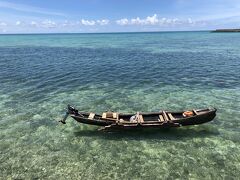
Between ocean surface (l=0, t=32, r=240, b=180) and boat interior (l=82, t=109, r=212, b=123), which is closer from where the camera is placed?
ocean surface (l=0, t=32, r=240, b=180)

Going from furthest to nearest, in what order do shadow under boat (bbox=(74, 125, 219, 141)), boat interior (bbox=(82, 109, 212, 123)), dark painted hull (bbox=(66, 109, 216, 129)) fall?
boat interior (bbox=(82, 109, 212, 123)) < shadow under boat (bbox=(74, 125, 219, 141)) < dark painted hull (bbox=(66, 109, 216, 129))

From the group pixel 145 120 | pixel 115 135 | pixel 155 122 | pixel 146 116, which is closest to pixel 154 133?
pixel 155 122

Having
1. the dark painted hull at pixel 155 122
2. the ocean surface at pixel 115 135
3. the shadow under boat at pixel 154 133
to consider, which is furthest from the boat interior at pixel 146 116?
the ocean surface at pixel 115 135

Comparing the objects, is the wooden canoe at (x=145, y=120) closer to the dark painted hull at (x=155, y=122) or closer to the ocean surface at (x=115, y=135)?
the dark painted hull at (x=155, y=122)

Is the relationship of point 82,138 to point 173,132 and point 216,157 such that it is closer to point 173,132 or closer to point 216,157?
point 173,132

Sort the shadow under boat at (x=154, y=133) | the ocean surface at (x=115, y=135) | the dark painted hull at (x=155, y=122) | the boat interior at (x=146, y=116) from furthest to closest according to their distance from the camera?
the boat interior at (x=146, y=116)
the shadow under boat at (x=154, y=133)
the dark painted hull at (x=155, y=122)
the ocean surface at (x=115, y=135)

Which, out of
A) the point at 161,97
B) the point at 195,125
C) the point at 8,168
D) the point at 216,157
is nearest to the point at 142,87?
the point at 161,97

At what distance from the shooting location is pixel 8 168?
15.6 metres

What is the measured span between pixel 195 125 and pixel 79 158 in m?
10.9

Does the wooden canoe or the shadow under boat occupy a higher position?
the wooden canoe

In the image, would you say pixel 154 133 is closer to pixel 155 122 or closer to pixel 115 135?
pixel 155 122

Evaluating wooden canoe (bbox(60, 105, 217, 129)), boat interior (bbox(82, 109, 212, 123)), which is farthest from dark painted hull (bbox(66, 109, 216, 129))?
boat interior (bbox(82, 109, 212, 123))

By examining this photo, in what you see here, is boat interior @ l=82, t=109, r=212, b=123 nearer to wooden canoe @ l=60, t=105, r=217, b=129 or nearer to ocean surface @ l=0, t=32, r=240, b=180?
wooden canoe @ l=60, t=105, r=217, b=129

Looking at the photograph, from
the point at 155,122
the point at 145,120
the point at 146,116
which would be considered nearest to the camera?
the point at 155,122
